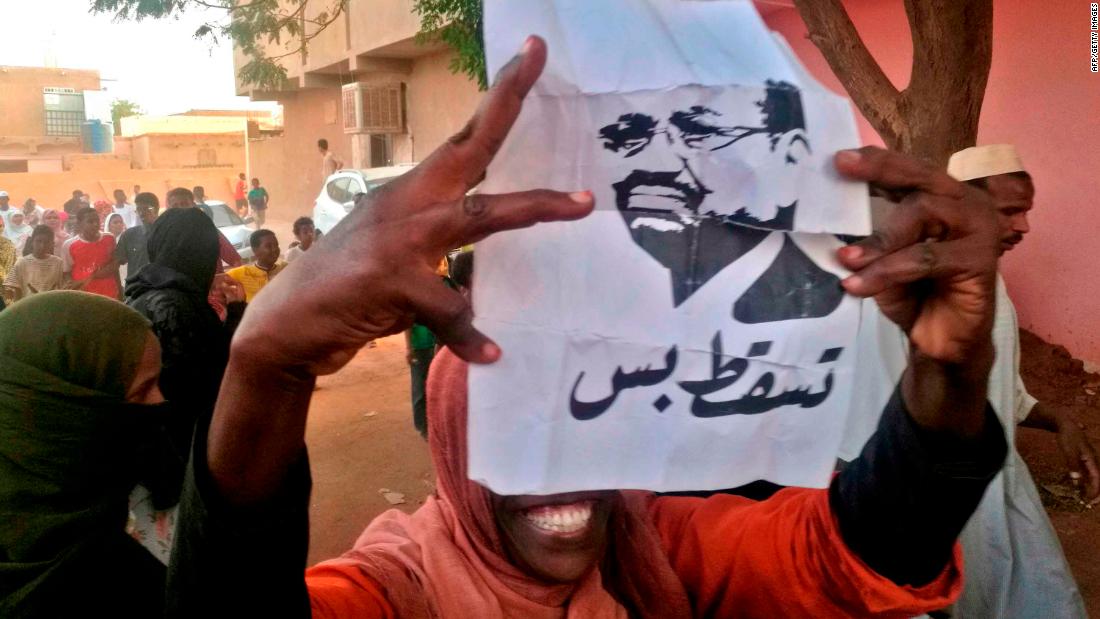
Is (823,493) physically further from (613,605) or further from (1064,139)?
(1064,139)

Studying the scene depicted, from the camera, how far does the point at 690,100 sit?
1.02m

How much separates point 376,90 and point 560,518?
14336 mm

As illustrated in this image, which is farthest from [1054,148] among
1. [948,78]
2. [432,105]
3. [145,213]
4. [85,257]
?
[432,105]

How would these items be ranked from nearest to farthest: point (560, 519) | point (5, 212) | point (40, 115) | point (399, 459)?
point (560, 519) < point (399, 459) < point (5, 212) < point (40, 115)

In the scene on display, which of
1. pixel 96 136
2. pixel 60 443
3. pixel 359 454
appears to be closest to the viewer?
pixel 60 443

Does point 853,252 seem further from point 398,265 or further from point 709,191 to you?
point 398,265

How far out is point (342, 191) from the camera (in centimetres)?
1297

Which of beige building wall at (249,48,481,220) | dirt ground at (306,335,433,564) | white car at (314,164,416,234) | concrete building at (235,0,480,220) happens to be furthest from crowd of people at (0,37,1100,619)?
white car at (314,164,416,234)

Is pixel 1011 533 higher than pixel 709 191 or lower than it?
lower

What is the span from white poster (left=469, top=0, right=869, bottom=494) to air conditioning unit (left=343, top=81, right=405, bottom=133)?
14441mm

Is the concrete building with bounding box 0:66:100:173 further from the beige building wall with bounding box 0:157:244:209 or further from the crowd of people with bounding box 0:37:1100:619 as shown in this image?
the crowd of people with bounding box 0:37:1100:619

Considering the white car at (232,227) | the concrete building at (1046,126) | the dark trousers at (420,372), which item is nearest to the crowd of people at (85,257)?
the dark trousers at (420,372)

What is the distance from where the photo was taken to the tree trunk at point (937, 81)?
358cm

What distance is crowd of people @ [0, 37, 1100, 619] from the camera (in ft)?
3.03
